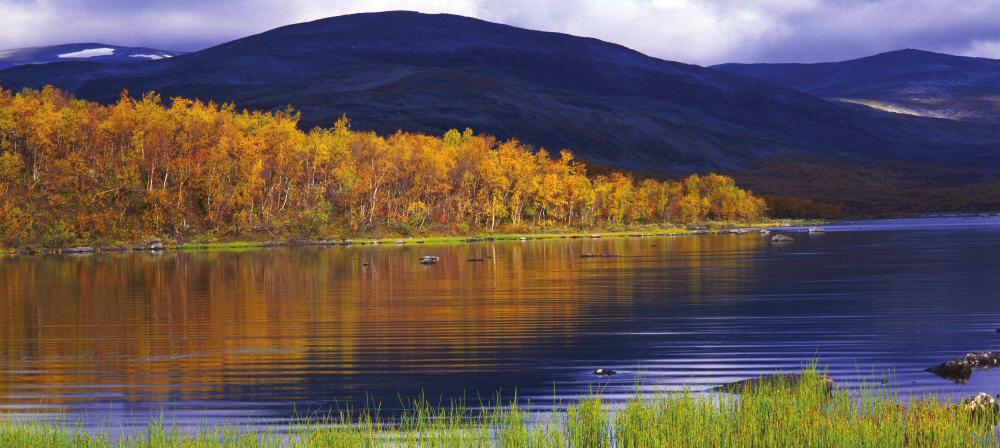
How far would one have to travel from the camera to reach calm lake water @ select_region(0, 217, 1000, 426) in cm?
2889

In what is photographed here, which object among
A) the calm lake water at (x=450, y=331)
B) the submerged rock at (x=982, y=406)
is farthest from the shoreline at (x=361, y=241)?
the submerged rock at (x=982, y=406)

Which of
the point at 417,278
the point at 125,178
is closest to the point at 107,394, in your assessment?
the point at 417,278

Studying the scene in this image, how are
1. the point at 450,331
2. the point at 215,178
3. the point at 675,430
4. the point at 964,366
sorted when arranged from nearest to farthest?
the point at 675,430 < the point at 964,366 < the point at 450,331 < the point at 215,178

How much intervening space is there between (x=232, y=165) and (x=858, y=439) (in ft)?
408

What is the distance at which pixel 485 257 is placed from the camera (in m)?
95.8

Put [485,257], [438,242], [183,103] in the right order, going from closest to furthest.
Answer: [485,257], [438,242], [183,103]

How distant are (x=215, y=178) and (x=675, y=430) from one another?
118070 mm

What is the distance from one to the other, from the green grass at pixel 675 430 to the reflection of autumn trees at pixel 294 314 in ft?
21.5

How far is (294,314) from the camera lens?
48.3 metres

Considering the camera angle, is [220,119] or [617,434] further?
[220,119]

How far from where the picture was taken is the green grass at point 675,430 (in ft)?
64.5

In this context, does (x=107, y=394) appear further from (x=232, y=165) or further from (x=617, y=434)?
(x=232, y=165)

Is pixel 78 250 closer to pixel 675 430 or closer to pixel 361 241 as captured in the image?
pixel 361 241

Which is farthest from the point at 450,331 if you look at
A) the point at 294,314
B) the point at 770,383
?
the point at 770,383
